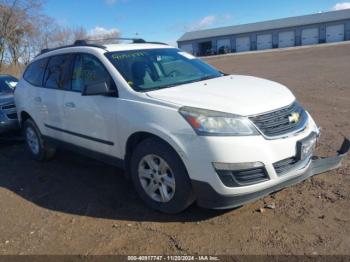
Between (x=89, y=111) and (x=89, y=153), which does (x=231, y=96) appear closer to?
(x=89, y=111)

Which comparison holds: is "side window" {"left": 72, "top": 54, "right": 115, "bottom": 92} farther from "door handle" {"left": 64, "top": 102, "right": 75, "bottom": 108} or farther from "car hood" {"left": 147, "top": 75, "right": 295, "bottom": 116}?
"car hood" {"left": 147, "top": 75, "right": 295, "bottom": 116}

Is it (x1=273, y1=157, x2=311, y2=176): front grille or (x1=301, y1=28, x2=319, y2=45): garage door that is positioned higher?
(x1=273, y1=157, x2=311, y2=176): front grille

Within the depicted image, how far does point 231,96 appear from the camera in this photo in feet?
12.4

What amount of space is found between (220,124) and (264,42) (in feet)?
232

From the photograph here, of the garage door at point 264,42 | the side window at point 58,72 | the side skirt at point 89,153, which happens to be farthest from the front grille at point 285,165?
the garage door at point 264,42

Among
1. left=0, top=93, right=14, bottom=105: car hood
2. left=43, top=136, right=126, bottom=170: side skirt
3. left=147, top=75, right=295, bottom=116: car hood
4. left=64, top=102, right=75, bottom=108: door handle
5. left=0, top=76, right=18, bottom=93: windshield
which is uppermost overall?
left=147, top=75, right=295, bottom=116: car hood

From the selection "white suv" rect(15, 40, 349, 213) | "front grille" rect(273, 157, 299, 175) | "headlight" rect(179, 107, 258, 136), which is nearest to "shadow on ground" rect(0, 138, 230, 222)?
"white suv" rect(15, 40, 349, 213)

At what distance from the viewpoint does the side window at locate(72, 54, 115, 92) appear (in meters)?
4.57

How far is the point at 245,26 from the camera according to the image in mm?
76875

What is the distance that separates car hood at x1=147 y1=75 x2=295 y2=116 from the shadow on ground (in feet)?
4.01

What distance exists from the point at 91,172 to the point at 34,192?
890 mm

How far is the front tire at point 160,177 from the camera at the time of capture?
144 inches

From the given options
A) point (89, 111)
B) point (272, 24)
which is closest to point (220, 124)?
point (89, 111)

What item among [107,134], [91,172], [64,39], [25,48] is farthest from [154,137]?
[64,39]
